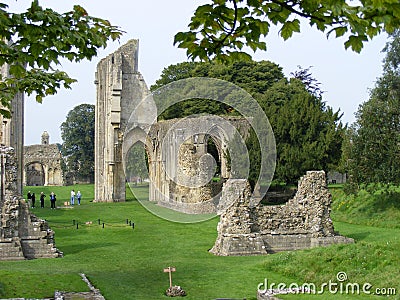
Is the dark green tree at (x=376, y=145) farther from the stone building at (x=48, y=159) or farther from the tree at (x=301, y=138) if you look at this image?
the stone building at (x=48, y=159)

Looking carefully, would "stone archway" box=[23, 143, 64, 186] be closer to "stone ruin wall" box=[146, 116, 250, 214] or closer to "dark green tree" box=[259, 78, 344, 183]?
"stone ruin wall" box=[146, 116, 250, 214]

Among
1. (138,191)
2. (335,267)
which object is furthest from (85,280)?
(138,191)

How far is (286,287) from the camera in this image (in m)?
13.7

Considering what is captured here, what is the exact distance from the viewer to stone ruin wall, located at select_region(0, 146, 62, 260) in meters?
18.3

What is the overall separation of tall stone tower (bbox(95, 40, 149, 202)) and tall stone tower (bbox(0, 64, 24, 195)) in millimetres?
11259

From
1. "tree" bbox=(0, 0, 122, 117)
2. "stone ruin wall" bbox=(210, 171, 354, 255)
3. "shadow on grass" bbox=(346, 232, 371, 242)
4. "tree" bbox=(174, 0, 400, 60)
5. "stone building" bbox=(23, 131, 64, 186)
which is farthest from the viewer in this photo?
"stone building" bbox=(23, 131, 64, 186)

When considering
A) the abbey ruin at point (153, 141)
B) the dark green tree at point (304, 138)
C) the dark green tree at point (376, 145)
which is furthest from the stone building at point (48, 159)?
the dark green tree at point (376, 145)

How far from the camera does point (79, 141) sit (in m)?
70.0

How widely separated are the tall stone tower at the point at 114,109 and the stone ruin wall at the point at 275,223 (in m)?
24.2

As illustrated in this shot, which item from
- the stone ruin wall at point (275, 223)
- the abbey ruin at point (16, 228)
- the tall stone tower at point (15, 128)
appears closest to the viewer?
→ the abbey ruin at point (16, 228)

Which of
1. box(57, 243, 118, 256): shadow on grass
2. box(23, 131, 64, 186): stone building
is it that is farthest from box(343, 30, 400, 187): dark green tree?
box(23, 131, 64, 186): stone building

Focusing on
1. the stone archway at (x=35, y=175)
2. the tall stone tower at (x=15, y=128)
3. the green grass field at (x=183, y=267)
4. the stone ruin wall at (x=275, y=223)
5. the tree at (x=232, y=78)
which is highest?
the tree at (x=232, y=78)

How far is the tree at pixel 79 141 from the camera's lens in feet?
223

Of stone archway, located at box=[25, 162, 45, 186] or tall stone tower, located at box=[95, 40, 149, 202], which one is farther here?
stone archway, located at box=[25, 162, 45, 186]
